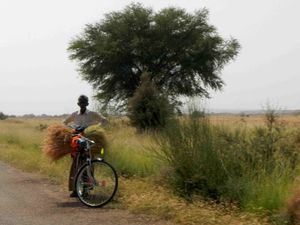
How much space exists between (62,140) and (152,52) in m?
21.5

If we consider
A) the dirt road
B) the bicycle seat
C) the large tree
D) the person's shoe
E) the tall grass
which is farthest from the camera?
the large tree

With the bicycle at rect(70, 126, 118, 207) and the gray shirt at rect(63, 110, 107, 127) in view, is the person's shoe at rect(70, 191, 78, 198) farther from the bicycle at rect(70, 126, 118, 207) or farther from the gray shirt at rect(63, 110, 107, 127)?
the gray shirt at rect(63, 110, 107, 127)

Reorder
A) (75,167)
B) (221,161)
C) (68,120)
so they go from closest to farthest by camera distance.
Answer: (221,161), (75,167), (68,120)

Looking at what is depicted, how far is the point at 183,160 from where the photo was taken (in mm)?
9438

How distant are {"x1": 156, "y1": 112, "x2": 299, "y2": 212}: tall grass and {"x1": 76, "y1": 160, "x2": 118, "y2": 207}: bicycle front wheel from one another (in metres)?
1.12

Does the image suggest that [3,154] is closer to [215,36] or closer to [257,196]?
[257,196]

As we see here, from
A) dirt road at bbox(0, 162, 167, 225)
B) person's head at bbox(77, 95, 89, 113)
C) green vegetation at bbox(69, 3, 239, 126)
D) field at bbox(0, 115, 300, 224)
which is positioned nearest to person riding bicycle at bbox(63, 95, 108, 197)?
person's head at bbox(77, 95, 89, 113)

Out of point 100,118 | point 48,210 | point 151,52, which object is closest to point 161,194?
point 48,210

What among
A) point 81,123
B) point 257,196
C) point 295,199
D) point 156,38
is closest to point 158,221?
point 257,196

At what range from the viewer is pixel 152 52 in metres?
32.0

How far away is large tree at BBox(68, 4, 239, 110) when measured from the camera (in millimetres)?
32438

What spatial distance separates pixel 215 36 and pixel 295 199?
2760cm

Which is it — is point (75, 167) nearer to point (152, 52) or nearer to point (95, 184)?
point (95, 184)

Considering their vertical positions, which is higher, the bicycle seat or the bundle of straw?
the bicycle seat
